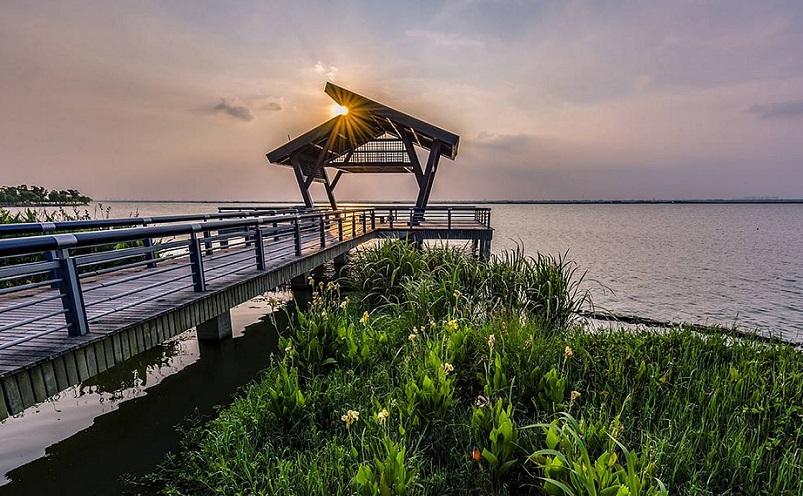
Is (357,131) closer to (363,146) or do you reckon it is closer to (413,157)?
(363,146)

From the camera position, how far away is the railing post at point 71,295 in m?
3.53

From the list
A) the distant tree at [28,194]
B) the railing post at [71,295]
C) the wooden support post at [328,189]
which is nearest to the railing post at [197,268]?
the railing post at [71,295]

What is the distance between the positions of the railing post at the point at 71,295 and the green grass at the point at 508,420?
174 cm

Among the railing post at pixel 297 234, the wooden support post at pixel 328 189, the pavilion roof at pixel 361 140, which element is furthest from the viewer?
the wooden support post at pixel 328 189

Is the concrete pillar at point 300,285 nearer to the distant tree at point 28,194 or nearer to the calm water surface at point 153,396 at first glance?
the calm water surface at point 153,396

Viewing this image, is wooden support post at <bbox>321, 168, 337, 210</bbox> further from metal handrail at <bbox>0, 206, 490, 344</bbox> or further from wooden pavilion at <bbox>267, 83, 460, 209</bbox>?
metal handrail at <bbox>0, 206, 490, 344</bbox>

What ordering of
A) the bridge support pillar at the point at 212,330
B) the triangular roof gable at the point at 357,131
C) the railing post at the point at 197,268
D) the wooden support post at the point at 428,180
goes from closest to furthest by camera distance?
the railing post at the point at 197,268 → the bridge support pillar at the point at 212,330 → the triangular roof gable at the point at 357,131 → the wooden support post at the point at 428,180

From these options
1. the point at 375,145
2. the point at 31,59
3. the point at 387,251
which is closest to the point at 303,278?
the point at 387,251

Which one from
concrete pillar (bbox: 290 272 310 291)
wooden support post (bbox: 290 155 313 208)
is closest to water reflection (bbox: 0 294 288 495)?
concrete pillar (bbox: 290 272 310 291)

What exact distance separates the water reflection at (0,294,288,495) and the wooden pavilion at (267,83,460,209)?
12.2 meters

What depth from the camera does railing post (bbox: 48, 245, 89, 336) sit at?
11.6 feet

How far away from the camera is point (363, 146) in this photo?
67.7 ft

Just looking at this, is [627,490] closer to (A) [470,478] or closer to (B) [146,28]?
(A) [470,478]

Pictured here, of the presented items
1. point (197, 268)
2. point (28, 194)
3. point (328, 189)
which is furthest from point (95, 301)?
point (28, 194)
